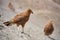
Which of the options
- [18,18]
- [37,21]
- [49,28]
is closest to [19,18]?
[18,18]

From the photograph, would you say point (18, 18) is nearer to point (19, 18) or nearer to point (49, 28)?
point (19, 18)

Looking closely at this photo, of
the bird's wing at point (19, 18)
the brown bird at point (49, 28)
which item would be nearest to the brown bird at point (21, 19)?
the bird's wing at point (19, 18)

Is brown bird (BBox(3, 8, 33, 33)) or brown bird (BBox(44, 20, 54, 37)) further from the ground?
brown bird (BBox(3, 8, 33, 33))

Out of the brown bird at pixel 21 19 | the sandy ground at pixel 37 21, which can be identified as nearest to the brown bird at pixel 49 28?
the sandy ground at pixel 37 21

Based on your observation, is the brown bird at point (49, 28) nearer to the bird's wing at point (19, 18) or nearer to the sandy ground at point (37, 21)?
the sandy ground at point (37, 21)

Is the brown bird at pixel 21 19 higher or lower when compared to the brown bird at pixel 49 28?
higher

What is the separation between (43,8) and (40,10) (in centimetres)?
3

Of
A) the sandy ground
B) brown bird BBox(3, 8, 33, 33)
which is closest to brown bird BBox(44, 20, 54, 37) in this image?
the sandy ground

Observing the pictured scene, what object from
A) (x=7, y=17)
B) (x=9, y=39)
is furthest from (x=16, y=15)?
(x=9, y=39)

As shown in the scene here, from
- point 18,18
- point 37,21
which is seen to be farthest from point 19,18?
point 37,21

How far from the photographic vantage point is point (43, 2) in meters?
2.02

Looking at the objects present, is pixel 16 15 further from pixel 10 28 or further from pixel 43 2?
pixel 43 2

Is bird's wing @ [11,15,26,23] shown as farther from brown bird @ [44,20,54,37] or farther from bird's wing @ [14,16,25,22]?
brown bird @ [44,20,54,37]

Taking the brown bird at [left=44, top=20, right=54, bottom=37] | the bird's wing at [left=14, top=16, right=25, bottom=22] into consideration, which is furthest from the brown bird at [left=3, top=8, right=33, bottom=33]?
the brown bird at [left=44, top=20, right=54, bottom=37]
